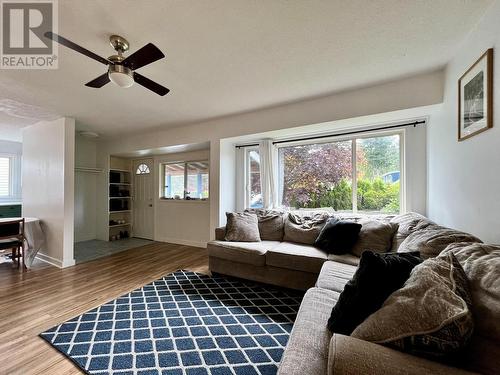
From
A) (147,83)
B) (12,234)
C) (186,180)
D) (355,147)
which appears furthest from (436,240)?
(12,234)

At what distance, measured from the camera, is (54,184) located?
11.9 feet

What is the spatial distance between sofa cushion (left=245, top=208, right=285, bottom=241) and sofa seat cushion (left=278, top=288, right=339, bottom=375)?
1.77 m

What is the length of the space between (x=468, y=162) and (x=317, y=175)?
1985 mm

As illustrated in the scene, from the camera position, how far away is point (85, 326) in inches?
75.0

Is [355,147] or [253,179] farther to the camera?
[253,179]

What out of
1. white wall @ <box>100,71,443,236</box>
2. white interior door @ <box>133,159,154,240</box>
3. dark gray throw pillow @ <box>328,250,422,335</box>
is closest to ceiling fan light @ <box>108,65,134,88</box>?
white wall @ <box>100,71,443,236</box>

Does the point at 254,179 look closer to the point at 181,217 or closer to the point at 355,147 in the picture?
the point at 355,147

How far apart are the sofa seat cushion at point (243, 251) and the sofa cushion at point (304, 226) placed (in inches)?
9.6

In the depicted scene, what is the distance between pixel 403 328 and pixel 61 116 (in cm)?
479

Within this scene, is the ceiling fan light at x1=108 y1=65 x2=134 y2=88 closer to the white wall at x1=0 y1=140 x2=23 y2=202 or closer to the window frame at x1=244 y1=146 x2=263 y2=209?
the window frame at x1=244 y1=146 x2=263 y2=209

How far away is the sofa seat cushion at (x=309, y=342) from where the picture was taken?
2.95ft

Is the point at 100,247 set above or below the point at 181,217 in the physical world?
below

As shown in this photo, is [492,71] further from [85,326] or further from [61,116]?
[61,116]

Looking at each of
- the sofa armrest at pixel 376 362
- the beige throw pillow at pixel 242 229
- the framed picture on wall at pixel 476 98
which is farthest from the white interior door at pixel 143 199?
the framed picture on wall at pixel 476 98
